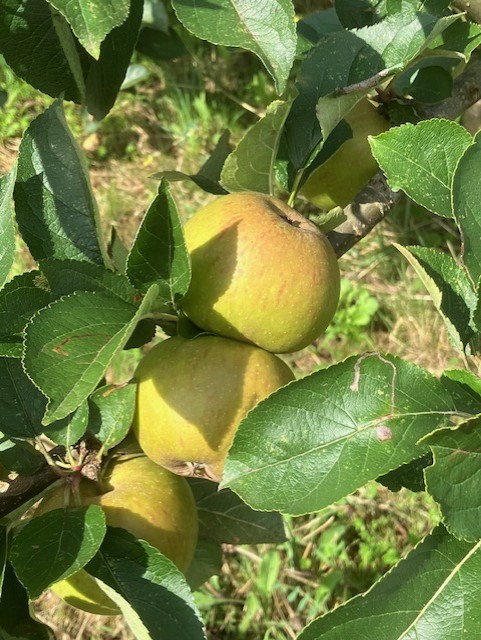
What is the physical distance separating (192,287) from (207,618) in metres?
1.25

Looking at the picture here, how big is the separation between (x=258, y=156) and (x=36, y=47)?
303mm

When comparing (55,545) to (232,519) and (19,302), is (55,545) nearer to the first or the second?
(19,302)

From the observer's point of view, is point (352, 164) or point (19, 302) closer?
point (19, 302)

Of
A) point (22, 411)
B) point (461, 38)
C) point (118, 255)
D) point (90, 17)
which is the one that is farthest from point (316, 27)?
point (22, 411)

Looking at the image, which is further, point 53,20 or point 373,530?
point 373,530

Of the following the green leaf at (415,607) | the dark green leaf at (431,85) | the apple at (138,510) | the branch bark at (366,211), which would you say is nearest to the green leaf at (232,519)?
the apple at (138,510)

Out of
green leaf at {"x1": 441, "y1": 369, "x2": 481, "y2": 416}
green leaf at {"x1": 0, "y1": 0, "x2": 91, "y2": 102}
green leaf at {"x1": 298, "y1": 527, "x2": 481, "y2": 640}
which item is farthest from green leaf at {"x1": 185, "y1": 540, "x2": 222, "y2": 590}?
green leaf at {"x1": 0, "y1": 0, "x2": 91, "y2": 102}

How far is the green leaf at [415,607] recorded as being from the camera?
2.42ft

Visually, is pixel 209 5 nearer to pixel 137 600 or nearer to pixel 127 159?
pixel 137 600

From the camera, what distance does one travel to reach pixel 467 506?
0.72m

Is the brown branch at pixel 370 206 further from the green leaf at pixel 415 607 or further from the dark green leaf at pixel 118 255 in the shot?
the green leaf at pixel 415 607

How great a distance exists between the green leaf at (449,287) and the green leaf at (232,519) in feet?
1.64

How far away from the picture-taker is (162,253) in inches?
31.0

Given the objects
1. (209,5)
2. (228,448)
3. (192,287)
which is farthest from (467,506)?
(209,5)
